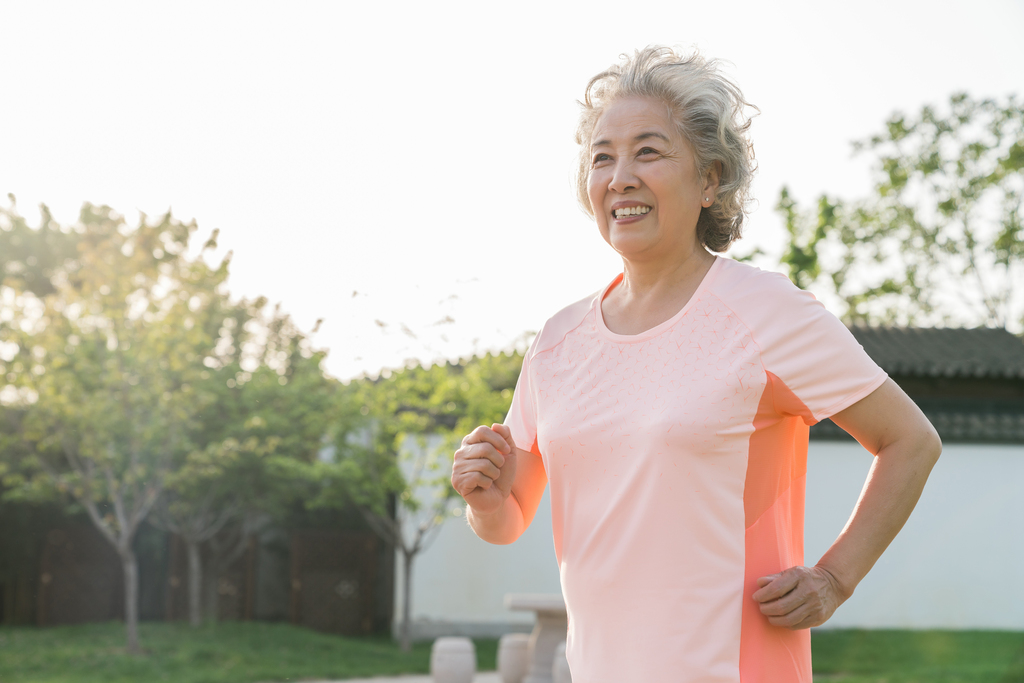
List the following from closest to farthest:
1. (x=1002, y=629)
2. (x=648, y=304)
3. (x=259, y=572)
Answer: (x=648, y=304), (x=1002, y=629), (x=259, y=572)

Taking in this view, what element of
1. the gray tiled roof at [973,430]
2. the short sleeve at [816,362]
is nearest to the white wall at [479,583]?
the gray tiled roof at [973,430]

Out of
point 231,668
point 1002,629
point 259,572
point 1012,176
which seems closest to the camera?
point 231,668

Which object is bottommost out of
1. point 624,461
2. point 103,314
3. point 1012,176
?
point 624,461

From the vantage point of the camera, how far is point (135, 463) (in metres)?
9.98

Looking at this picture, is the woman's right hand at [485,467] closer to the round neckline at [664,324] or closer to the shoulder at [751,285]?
the round neckline at [664,324]

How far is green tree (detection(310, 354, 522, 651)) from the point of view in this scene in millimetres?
10844

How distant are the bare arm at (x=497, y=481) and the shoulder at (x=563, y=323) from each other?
158 millimetres

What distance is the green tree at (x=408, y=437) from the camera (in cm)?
1084

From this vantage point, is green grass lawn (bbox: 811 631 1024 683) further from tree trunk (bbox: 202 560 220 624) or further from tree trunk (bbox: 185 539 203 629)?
tree trunk (bbox: 202 560 220 624)

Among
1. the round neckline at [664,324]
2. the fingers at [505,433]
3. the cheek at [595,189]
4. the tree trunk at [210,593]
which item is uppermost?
the cheek at [595,189]

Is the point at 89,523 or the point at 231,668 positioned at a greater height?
the point at 89,523

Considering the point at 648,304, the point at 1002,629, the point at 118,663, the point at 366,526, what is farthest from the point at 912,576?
the point at 648,304

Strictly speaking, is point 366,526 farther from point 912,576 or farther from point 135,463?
point 912,576

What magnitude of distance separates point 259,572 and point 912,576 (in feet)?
28.6
